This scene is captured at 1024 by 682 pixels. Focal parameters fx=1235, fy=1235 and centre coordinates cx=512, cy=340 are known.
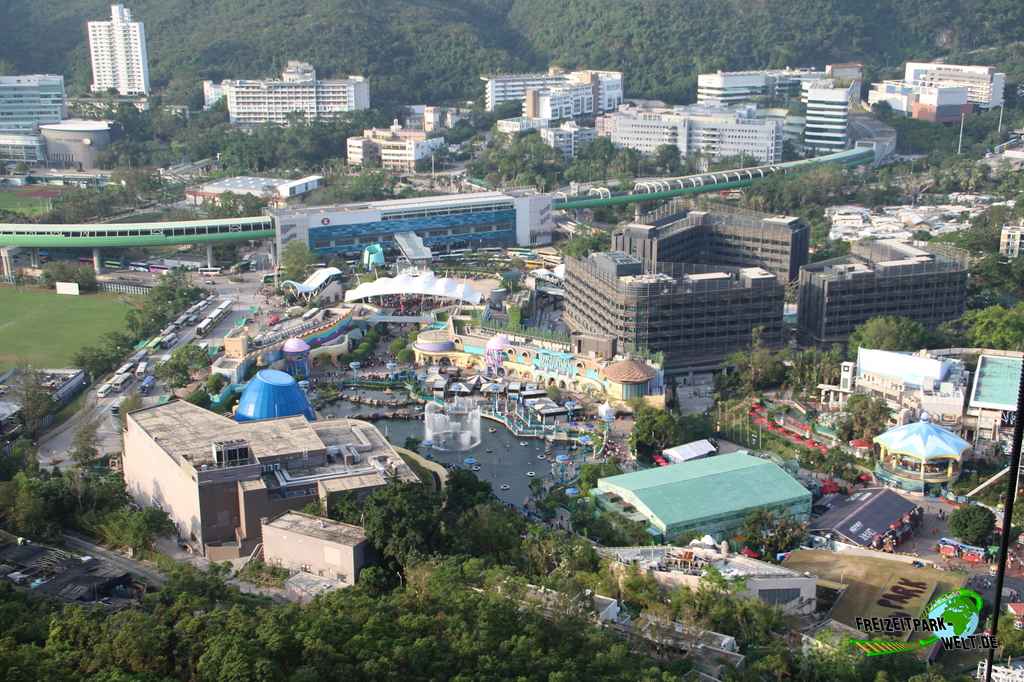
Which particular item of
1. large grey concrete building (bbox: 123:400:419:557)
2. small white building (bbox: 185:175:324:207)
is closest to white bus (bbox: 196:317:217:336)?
large grey concrete building (bbox: 123:400:419:557)

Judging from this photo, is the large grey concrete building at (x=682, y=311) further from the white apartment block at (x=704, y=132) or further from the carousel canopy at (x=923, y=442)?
the white apartment block at (x=704, y=132)

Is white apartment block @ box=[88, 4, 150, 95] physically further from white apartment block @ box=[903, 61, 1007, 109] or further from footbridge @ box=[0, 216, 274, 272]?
white apartment block @ box=[903, 61, 1007, 109]

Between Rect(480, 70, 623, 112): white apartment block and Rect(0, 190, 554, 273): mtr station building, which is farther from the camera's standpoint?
Rect(480, 70, 623, 112): white apartment block

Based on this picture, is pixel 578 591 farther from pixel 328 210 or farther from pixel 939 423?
pixel 328 210

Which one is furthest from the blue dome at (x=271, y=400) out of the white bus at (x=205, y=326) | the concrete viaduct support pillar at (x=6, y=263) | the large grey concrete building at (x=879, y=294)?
the concrete viaduct support pillar at (x=6, y=263)

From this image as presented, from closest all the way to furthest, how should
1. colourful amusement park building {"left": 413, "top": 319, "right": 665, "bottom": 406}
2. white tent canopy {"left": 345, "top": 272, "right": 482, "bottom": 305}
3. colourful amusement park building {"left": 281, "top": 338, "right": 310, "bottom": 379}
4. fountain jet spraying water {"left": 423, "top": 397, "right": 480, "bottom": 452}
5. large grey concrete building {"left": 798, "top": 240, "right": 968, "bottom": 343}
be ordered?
1. fountain jet spraying water {"left": 423, "top": 397, "right": 480, "bottom": 452}
2. colourful amusement park building {"left": 413, "top": 319, "right": 665, "bottom": 406}
3. colourful amusement park building {"left": 281, "top": 338, "right": 310, "bottom": 379}
4. large grey concrete building {"left": 798, "top": 240, "right": 968, "bottom": 343}
5. white tent canopy {"left": 345, "top": 272, "right": 482, "bottom": 305}

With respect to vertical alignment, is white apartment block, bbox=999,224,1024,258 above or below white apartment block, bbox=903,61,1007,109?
below

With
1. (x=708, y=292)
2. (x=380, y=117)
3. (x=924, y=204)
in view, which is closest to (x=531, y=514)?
(x=708, y=292)
